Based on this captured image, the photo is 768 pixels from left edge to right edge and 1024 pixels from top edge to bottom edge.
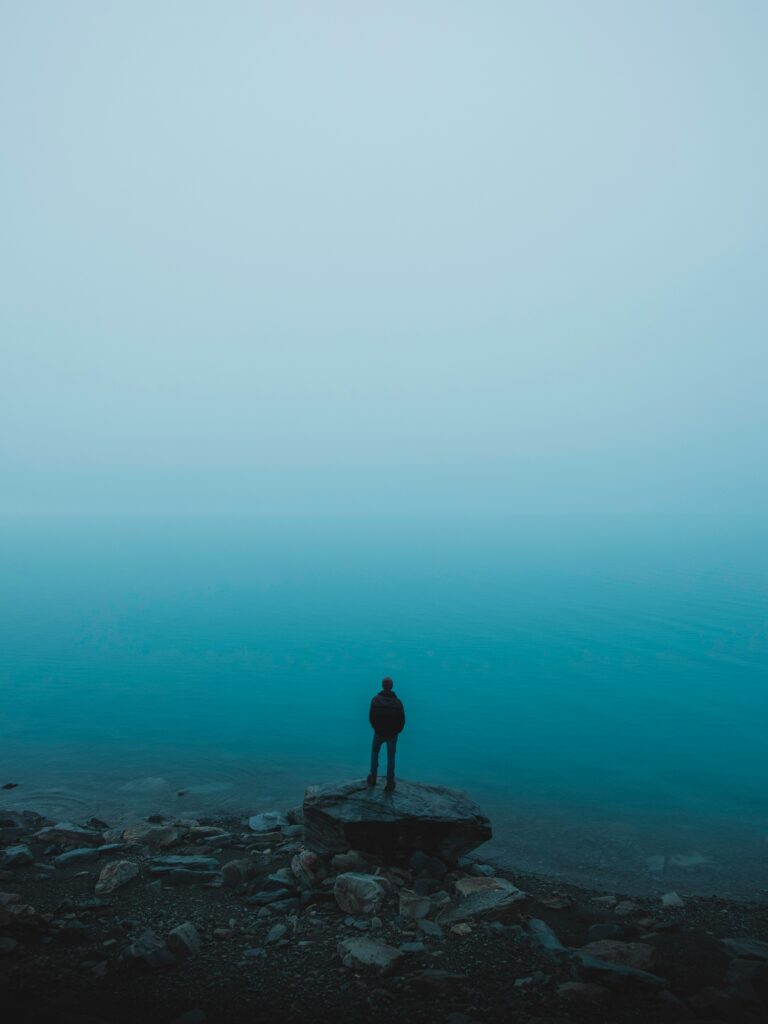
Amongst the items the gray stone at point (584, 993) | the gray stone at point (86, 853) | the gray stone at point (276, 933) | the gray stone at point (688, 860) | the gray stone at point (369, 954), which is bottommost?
the gray stone at point (688, 860)

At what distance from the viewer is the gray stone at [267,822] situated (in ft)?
70.6

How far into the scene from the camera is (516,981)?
11.8 metres

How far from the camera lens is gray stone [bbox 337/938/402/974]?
12.1 m

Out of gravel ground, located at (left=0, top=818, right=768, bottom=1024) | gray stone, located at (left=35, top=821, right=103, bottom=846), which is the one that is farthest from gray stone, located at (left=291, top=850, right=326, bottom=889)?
gray stone, located at (left=35, top=821, right=103, bottom=846)

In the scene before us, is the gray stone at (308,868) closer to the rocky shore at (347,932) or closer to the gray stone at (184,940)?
the rocky shore at (347,932)

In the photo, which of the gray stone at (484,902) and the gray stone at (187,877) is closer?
the gray stone at (484,902)

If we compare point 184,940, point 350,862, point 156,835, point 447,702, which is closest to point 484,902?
point 350,862

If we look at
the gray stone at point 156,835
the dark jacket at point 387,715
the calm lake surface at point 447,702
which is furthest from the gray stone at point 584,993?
the gray stone at point 156,835

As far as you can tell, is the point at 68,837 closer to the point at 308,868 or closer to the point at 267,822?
the point at 267,822

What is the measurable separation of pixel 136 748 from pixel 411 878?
22.3 meters

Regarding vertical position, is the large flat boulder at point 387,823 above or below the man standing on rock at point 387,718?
below

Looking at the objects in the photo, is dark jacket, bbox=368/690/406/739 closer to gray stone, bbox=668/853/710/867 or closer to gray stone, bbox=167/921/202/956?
gray stone, bbox=167/921/202/956

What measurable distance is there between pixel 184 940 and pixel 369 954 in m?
3.70

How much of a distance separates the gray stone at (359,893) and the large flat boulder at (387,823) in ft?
5.44
